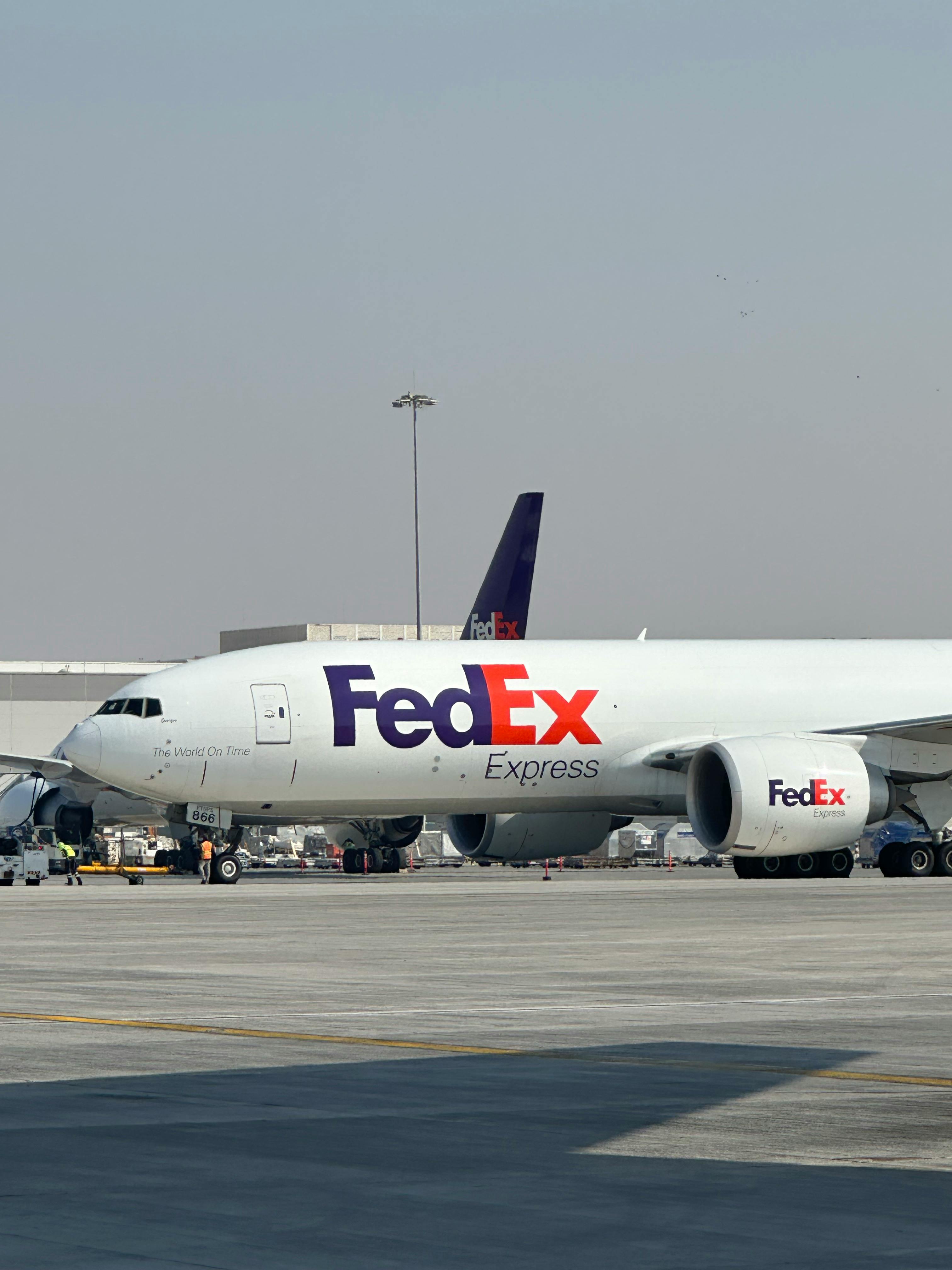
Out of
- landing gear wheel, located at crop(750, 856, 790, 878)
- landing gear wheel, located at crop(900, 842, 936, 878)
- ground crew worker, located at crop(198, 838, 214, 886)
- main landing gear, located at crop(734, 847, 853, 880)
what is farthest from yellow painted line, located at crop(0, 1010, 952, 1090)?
landing gear wheel, located at crop(900, 842, 936, 878)

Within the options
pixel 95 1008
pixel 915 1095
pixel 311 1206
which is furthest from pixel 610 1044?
pixel 311 1206

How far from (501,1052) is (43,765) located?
52.1 metres

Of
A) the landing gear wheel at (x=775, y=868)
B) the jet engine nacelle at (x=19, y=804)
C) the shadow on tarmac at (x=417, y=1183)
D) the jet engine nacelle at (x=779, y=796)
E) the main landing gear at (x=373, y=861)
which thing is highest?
the jet engine nacelle at (x=19, y=804)

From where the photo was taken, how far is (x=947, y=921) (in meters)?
25.2

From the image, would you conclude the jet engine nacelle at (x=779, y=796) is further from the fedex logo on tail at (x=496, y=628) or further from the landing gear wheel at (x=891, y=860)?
the fedex logo on tail at (x=496, y=628)

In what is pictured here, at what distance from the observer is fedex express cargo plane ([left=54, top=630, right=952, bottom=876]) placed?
40062 millimetres

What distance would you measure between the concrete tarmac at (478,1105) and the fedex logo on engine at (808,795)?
1706 cm

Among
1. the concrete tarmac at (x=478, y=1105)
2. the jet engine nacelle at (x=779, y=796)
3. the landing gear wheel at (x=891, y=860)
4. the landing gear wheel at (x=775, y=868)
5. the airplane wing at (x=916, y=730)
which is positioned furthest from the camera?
the landing gear wheel at (x=891, y=860)

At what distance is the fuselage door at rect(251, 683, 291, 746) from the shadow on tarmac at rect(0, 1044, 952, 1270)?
95.5ft

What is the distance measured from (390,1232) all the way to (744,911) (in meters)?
21.6

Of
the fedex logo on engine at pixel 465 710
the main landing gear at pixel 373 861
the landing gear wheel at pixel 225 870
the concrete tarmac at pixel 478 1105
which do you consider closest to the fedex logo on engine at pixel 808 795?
the fedex logo on engine at pixel 465 710

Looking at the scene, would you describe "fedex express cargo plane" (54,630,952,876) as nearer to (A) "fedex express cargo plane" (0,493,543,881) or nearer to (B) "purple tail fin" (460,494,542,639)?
(A) "fedex express cargo plane" (0,493,543,881)

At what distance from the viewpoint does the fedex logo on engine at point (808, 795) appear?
39.2m

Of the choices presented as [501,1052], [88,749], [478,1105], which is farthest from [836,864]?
[478,1105]
